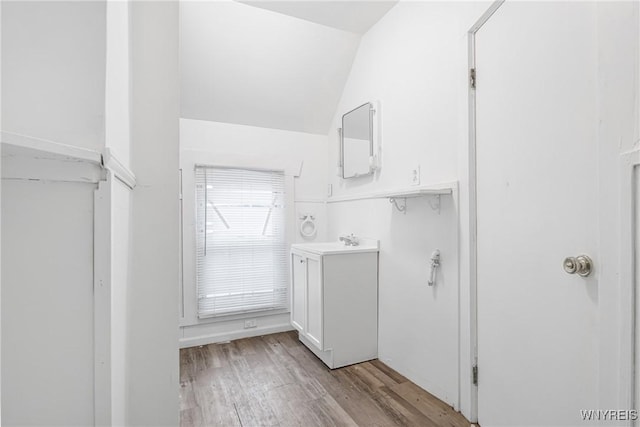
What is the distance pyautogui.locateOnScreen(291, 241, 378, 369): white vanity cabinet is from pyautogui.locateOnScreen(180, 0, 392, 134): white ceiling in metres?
1.46

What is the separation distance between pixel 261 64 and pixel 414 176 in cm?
167

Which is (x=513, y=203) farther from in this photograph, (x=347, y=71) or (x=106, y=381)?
(x=347, y=71)

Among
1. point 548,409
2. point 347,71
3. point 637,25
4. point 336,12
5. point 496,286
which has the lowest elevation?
point 548,409

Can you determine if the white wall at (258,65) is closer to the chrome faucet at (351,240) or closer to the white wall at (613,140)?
the chrome faucet at (351,240)

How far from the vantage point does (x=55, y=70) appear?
2.10ft

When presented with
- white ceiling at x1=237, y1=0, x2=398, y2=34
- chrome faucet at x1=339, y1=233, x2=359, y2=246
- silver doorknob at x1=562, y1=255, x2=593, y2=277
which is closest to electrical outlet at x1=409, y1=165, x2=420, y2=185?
chrome faucet at x1=339, y1=233, x2=359, y2=246

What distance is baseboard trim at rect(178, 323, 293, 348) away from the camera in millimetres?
2709

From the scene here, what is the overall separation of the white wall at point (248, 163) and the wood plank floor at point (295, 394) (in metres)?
0.32

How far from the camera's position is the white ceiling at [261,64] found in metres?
2.32

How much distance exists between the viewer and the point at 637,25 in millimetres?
896

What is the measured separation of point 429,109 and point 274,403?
81.8 inches

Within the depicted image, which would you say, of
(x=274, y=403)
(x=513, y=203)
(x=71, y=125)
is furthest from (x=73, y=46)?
(x=274, y=403)

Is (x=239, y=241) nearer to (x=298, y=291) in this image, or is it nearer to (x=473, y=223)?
(x=298, y=291)

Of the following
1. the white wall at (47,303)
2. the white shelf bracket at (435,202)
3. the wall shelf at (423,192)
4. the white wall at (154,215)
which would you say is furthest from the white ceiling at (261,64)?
the white wall at (47,303)
